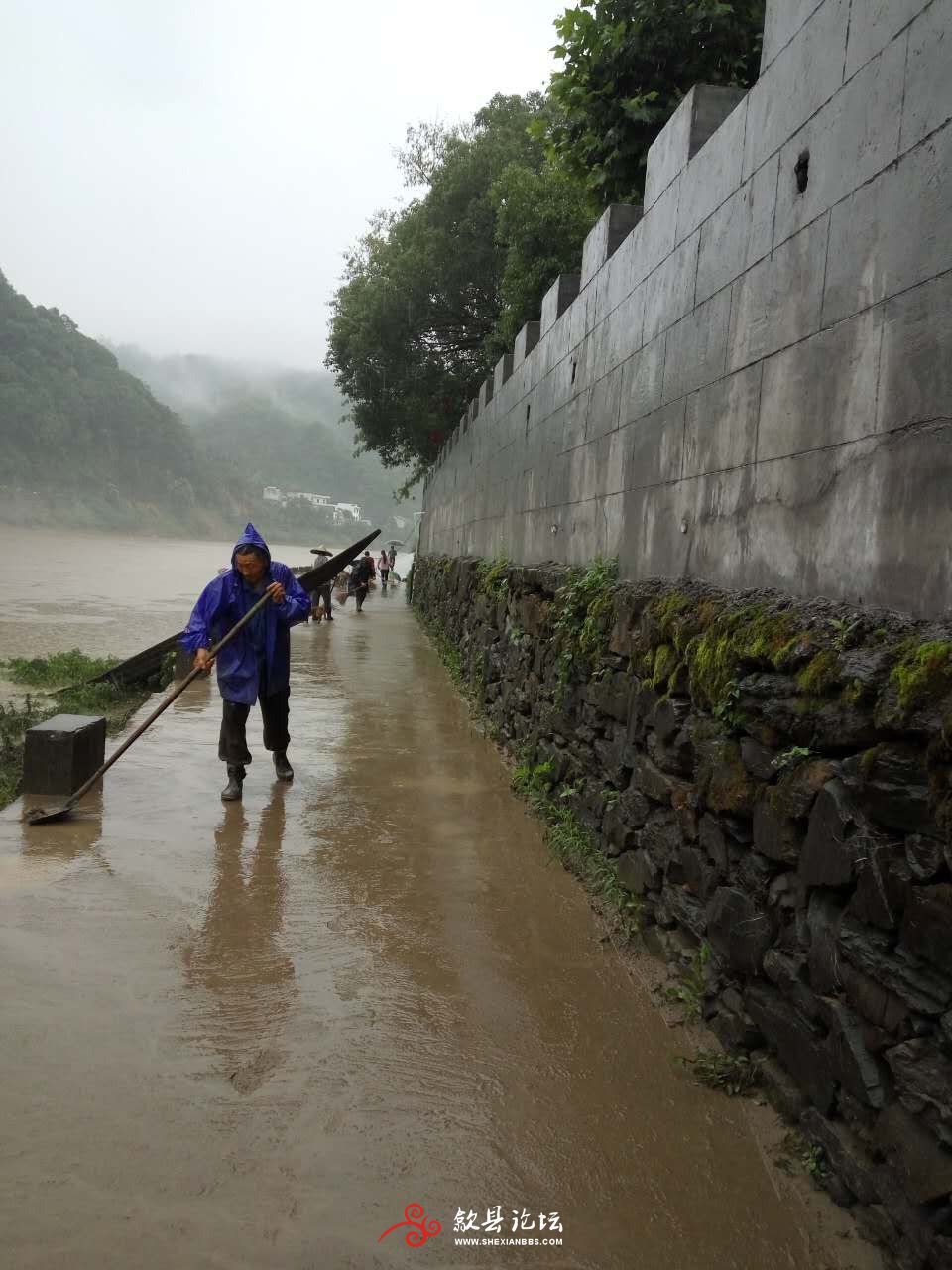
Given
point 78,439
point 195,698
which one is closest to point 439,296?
point 195,698

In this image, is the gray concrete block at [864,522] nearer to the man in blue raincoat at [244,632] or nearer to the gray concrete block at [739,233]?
the gray concrete block at [739,233]

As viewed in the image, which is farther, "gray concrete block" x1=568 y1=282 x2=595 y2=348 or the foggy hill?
the foggy hill

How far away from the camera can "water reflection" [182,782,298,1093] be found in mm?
3279

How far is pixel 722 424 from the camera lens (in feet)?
13.8

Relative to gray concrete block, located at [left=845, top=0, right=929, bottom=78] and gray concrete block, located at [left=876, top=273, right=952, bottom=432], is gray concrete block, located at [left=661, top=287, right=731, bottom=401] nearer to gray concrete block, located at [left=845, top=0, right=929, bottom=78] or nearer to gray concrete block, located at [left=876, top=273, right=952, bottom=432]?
gray concrete block, located at [left=845, top=0, right=929, bottom=78]

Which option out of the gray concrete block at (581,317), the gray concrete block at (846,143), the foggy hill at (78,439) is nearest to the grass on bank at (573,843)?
the gray concrete block at (846,143)

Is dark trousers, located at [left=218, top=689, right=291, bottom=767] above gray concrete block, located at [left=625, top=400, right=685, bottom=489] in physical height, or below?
below

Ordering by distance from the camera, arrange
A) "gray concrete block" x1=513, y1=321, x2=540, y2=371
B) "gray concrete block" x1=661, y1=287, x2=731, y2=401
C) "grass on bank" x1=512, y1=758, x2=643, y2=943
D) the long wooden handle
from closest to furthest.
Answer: "gray concrete block" x1=661, y1=287, x2=731, y2=401 → "grass on bank" x1=512, y1=758, x2=643, y2=943 → the long wooden handle → "gray concrete block" x1=513, y1=321, x2=540, y2=371

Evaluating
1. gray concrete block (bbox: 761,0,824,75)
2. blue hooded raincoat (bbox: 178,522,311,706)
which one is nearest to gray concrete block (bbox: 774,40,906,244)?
gray concrete block (bbox: 761,0,824,75)

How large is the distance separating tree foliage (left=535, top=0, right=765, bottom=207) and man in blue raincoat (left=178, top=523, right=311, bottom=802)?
4307mm

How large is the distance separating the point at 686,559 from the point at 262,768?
12.9ft

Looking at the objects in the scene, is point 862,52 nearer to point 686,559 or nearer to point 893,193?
point 893,193

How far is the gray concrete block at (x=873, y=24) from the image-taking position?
2963mm

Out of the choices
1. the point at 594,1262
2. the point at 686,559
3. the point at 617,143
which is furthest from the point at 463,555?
the point at 594,1262
